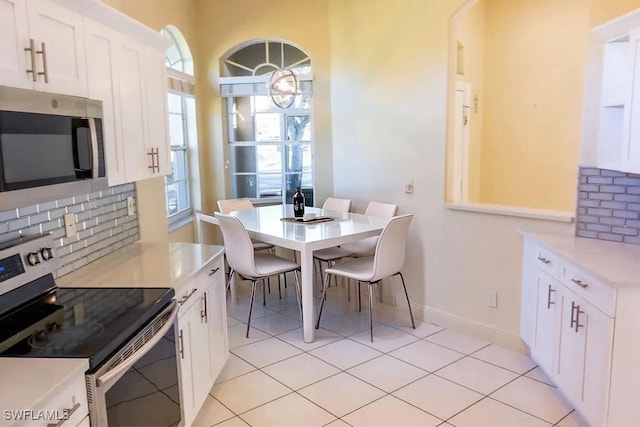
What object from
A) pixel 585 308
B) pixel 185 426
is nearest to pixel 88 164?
pixel 185 426

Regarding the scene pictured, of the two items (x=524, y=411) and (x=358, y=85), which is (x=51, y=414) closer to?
(x=524, y=411)

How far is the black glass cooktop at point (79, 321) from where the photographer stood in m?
1.50

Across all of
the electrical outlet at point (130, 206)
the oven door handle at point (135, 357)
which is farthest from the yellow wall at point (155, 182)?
the oven door handle at point (135, 357)

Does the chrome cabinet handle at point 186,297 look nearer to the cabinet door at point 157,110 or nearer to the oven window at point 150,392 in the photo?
the oven window at point 150,392

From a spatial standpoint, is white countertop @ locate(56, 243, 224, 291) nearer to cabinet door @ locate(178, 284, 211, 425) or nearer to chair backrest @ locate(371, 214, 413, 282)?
cabinet door @ locate(178, 284, 211, 425)

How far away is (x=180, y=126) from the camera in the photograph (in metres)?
4.73

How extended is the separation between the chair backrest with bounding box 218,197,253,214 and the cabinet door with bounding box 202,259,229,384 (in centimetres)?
188

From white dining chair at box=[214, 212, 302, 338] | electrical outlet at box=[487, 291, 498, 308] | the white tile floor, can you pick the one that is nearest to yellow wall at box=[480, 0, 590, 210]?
electrical outlet at box=[487, 291, 498, 308]

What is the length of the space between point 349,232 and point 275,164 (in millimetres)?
1821

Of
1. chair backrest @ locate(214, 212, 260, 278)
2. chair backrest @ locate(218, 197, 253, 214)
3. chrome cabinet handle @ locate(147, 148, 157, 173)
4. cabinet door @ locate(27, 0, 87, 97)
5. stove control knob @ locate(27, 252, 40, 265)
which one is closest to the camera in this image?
cabinet door @ locate(27, 0, 87, 97)

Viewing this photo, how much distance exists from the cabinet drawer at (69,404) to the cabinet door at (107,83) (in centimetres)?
112

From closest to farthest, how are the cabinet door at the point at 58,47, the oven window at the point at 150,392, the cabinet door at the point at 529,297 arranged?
1. the oven window at the point at 150,392
2. the cabinet door at the point at 58,47
3. the cabinet door at the point at 529,297

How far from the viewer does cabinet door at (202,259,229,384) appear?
2666mm

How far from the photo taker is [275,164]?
16.9 ft
